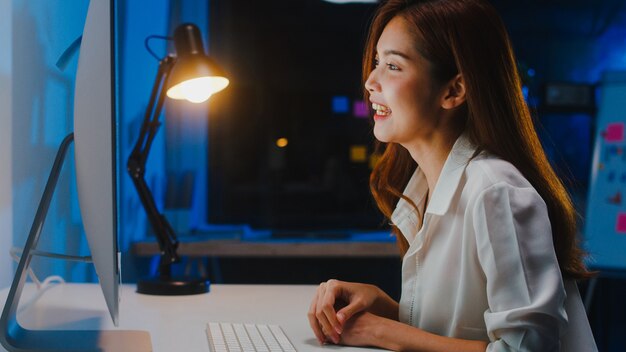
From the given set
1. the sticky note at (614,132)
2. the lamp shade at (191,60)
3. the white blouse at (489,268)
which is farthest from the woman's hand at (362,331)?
the sticky note at (614,132)

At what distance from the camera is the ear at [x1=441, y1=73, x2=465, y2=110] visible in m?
1.08

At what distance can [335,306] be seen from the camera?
1104 mm

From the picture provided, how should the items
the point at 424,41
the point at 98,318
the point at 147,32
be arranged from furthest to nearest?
the point at 147,32, the point at 98,318, the point at 424,41

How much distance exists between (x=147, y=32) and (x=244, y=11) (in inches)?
40.7

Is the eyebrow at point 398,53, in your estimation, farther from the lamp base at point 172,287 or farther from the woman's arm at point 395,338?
the lamp base at point 172,287

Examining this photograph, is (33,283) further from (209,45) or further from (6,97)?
(209,45)

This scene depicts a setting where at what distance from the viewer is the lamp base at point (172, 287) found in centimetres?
161

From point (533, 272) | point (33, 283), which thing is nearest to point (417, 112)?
point (533, 272)

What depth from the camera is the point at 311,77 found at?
12.9 ft

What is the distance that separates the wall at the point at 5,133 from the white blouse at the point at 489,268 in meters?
0.66

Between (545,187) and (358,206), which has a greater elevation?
(545,187)

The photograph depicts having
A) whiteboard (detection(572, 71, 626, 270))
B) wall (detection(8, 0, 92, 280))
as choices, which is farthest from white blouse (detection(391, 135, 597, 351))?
whiteboard (detection(572, 71, 626, 270))

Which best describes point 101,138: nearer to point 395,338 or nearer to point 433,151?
point 395,338

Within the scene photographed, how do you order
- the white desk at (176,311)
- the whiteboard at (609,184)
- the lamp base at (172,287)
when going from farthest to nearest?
the whiteboard at (609,184) < the lamp base at (172,287) < the white desk at (176,311)
